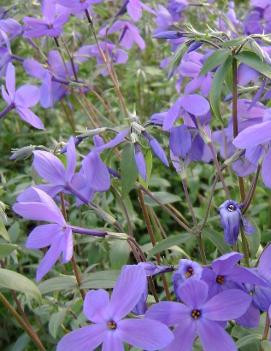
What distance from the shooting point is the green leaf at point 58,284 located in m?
1.41

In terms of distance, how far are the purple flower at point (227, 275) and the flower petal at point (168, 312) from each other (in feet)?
A: 0.20

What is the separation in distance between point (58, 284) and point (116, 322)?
→ 19.3 inches

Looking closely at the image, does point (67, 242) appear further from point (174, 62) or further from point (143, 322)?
point (174, 62)

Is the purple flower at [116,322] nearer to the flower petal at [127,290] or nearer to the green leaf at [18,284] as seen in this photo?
the flower petal at [127,290]

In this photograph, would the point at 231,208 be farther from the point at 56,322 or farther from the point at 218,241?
the point at 56,322

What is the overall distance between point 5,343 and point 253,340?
1301 mm

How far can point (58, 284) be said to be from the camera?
1449 millimetres

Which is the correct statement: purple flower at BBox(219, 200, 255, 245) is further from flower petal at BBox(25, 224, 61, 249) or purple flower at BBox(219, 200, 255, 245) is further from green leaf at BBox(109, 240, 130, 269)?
green leaf at BBox(109, 240, 130, 269)

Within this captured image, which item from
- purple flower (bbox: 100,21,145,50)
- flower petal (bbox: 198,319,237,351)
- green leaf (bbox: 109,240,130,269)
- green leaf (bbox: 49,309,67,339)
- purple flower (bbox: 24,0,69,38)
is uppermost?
purple flower (bbox: 24,0,69,38)

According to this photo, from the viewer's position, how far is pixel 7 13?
2.30m

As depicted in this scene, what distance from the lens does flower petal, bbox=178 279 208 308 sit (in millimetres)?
938

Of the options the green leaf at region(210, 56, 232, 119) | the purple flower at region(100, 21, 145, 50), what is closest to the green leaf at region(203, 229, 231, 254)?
the green leaf at region(210, 56, 232, 119)

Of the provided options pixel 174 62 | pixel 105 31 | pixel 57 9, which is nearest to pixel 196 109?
pixel 174 62

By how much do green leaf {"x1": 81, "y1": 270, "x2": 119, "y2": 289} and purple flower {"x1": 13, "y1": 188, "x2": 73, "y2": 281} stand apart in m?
0.23
